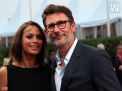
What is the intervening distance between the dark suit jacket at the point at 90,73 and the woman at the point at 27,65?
0.68 m

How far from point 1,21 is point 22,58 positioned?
2579cm

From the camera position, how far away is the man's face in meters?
2.99

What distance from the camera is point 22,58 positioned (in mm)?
3715

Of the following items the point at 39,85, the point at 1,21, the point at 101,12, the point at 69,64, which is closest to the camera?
the point at 69,64

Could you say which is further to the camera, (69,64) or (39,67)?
(39,67)

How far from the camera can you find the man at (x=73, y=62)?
2836 mm

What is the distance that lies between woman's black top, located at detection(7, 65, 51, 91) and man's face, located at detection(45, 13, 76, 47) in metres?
0.72

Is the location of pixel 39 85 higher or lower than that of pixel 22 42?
lower

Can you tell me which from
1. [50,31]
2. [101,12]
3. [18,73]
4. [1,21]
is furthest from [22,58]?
[1,21]

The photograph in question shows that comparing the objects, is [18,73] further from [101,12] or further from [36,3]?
[36,3]

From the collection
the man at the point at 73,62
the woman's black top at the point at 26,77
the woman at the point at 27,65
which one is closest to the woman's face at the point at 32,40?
the woman at the point at 27,65

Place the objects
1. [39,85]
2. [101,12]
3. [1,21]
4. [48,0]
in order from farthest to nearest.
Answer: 1. [1,21]
2. [48,0]
3. [101,12]
4. [39,85]

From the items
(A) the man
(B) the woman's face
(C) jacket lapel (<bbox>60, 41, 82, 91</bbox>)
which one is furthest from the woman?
(C) jacket lapel (<bbox>60, 41, 82, 91</bbox>)

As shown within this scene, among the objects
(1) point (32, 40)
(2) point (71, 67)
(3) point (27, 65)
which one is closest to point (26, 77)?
(3) point (27, 65)
